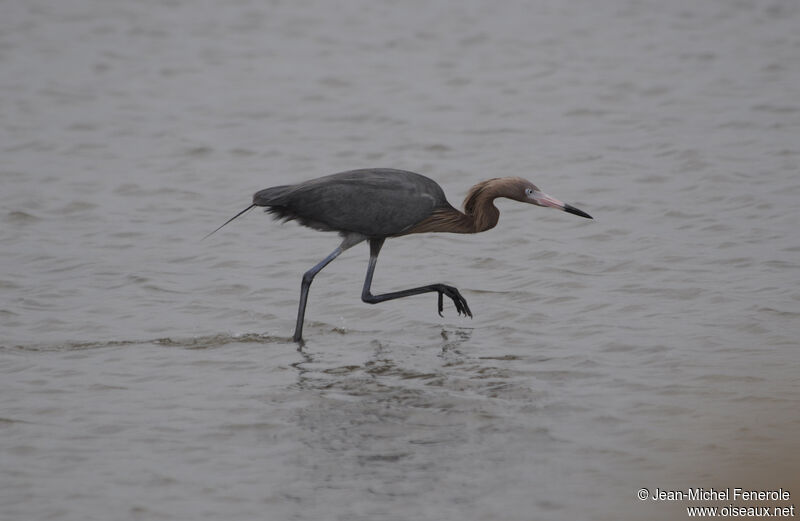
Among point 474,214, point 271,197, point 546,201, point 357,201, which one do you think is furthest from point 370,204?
point 546,201

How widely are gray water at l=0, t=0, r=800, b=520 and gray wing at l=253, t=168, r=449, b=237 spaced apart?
743mm

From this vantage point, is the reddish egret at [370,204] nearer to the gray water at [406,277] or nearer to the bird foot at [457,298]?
the bird foot at [457,298]

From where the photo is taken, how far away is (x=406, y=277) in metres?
9.65

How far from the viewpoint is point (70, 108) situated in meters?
15.4

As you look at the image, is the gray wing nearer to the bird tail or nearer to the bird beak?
the bird tail

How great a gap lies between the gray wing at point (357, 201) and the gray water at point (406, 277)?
74 centimetres

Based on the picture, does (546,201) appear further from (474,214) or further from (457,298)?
(457,298)

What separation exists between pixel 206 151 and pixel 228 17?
24.0 ft

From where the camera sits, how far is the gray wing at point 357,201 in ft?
27.0

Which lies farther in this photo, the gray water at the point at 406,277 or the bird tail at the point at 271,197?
the bird tail at the point at 271,197

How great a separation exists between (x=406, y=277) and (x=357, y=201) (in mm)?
1563

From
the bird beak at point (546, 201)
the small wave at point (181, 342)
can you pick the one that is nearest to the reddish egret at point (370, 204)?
the bird beak at point (546, 201)

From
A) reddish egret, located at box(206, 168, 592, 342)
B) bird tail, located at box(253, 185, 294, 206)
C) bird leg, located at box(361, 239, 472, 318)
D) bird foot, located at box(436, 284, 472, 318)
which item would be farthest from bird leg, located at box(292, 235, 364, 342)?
bird foot, located at box(436, 284, 472, 318)

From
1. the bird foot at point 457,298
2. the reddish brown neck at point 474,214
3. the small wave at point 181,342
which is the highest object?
the reddish brown neck at point 474,214
